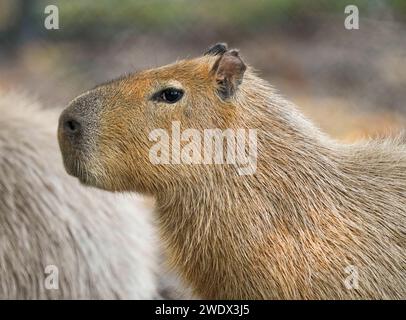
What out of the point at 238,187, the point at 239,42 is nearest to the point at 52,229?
the point at 238,187

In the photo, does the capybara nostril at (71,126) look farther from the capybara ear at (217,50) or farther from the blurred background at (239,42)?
the blurred background at (239,42)

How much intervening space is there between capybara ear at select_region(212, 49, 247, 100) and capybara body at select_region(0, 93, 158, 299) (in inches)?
30.1

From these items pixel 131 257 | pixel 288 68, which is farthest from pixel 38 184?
pixel 288 68

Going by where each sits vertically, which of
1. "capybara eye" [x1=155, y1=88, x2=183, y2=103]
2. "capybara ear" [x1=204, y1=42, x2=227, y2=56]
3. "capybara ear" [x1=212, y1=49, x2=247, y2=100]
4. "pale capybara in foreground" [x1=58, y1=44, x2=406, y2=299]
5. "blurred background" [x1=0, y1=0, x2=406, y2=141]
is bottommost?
"pale capybara in foreground" [x1=58, y1=44, x2=406, y2=299]

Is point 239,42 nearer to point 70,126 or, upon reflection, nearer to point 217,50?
point 217,50

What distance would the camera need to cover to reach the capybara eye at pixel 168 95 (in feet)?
6.07

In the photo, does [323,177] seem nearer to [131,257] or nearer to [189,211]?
[189,211]

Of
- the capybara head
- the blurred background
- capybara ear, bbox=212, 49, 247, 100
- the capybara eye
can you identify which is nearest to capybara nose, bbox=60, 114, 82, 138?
the capybara head

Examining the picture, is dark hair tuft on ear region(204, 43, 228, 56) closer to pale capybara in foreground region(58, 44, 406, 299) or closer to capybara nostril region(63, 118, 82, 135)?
pale capybara in foreground region(58, 44, 406, 299)

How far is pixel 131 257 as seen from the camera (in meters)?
2.59

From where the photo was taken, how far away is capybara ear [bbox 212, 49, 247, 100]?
6.03 feet

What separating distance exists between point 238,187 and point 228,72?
9.9 inches

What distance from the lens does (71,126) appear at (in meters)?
1.84

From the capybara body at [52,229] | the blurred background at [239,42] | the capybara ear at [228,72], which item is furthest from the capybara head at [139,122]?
the blurred background at [239,42]
